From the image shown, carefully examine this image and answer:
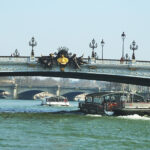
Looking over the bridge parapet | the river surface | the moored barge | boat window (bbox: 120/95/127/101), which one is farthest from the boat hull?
the river surface

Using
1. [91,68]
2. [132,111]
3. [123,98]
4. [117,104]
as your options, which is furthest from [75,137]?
[123,98]

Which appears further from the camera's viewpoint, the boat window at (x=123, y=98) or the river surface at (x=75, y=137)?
the boat window at (x=123, y=98)

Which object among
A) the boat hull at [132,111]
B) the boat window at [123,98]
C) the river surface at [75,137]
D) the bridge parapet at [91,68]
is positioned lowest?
the boat hull at [132,111]

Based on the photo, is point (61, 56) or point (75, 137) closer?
point (75, 137)

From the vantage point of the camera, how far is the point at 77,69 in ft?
215

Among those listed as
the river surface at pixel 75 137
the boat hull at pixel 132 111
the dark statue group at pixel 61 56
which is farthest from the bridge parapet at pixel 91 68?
the river surface at pixel 75 137

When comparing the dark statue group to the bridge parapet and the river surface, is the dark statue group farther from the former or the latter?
the river surface

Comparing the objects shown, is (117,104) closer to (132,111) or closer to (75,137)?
(132,111)

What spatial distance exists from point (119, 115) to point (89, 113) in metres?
8.80

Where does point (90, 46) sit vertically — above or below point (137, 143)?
above

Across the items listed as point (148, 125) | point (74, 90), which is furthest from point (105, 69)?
point (74, 90)

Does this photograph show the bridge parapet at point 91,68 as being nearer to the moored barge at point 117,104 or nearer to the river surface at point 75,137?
the moored barge at point 117,104

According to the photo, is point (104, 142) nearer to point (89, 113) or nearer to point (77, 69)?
point (77, 69)

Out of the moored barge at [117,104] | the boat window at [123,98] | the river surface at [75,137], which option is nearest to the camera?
the river surface at [75,137]
